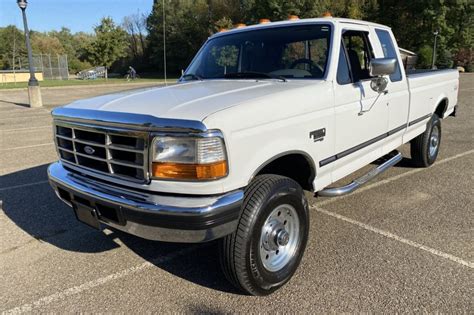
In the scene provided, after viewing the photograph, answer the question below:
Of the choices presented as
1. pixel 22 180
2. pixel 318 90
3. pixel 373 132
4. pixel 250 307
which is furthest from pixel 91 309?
pixel 22 180

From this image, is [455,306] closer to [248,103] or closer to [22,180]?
[248,103]

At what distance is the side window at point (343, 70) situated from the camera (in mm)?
3721

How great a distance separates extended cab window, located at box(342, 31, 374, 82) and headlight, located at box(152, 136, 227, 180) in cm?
212

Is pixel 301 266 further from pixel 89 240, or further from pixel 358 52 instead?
pixel 358 52

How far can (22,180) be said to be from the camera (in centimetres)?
602

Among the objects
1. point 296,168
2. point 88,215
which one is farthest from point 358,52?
point 88,215

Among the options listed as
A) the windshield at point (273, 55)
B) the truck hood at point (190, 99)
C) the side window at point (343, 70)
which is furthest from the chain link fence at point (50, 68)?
the side window at point (343, 70)

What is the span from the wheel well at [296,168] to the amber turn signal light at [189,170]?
0.72m

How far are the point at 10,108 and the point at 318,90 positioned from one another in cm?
1626

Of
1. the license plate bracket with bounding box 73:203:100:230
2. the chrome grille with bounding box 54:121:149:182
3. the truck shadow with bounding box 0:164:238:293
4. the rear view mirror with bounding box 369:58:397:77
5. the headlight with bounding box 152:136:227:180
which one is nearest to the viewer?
the headlight with bounding box 152:136:227:180

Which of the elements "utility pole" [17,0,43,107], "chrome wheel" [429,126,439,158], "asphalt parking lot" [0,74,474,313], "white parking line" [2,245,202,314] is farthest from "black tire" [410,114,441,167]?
"utility pole" [17,0,43,107]

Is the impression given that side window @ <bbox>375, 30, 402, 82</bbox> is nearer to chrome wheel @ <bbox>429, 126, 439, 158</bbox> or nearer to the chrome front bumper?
chrome wheel @ <bbox>429, 126, 439, 158</bbox>

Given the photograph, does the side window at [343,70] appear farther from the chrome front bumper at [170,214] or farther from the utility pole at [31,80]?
the utility pole at [31,80]

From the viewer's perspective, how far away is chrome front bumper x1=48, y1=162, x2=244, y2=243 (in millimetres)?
2465
